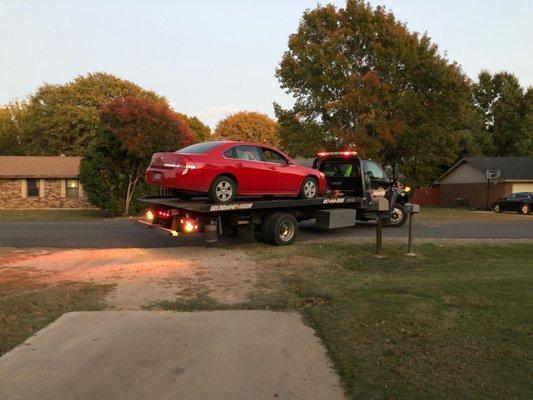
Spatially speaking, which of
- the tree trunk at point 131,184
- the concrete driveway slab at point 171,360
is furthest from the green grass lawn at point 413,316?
the tree trunk at point 131,184

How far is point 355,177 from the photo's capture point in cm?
1410

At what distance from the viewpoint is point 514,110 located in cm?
5394

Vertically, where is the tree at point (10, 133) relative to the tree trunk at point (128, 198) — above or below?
above

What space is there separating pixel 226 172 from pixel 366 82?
18.0 m

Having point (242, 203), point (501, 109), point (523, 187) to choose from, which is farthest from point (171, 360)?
point (501, 109)

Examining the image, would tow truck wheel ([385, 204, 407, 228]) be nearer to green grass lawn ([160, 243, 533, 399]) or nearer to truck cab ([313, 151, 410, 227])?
truck cab ([313, 151, 410, 227])

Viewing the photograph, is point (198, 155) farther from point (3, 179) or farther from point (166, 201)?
point (3, 179)

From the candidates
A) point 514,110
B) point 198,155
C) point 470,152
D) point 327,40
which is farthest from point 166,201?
point 514,110

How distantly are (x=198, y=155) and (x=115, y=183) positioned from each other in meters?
15.2

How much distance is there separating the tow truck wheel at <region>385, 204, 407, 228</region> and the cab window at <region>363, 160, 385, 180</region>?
4.42ft

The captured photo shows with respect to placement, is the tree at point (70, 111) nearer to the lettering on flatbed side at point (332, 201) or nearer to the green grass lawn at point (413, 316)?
the lettering on flatbed side at point (332, 201)

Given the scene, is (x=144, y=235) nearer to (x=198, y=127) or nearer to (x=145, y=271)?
(x=145, y=271)

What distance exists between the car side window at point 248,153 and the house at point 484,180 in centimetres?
3022

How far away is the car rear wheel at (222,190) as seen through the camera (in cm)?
1011
